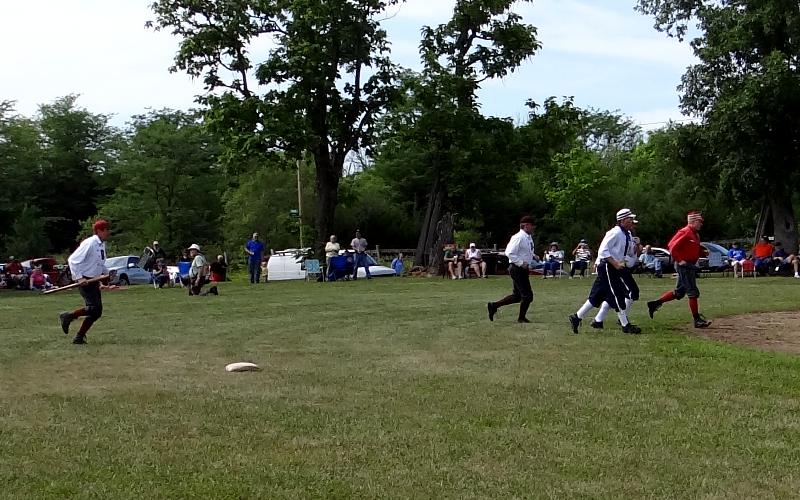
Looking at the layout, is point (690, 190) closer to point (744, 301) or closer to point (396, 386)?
point (744, 301)

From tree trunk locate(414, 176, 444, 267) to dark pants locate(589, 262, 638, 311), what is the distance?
25894mm

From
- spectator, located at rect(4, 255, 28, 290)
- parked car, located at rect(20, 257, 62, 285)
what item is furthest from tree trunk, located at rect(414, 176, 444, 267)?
spectator, located at rect(4, 255, 28, 290)

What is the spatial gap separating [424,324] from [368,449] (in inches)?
343

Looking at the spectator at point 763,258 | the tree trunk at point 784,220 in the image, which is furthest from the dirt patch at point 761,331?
the tree trunk at point 784,220

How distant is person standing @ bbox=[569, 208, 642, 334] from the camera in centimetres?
1333

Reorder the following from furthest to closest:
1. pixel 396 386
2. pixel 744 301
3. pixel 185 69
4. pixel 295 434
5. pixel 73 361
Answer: pixel 185 69 → pixel 744 301 → pixel 73 361 → pixel 396 386 → pixel 295 434

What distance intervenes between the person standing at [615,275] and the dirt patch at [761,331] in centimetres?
118

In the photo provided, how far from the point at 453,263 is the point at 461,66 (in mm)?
9059

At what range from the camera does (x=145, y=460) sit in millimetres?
6215

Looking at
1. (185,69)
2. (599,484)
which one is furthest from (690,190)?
(599,484)

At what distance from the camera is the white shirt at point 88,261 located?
1323 centimetres

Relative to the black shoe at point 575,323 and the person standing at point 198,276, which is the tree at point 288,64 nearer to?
the person standing at point 198,276

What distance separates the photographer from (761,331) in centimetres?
1389

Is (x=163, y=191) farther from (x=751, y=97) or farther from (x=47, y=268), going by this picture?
(x=751, y=97)
